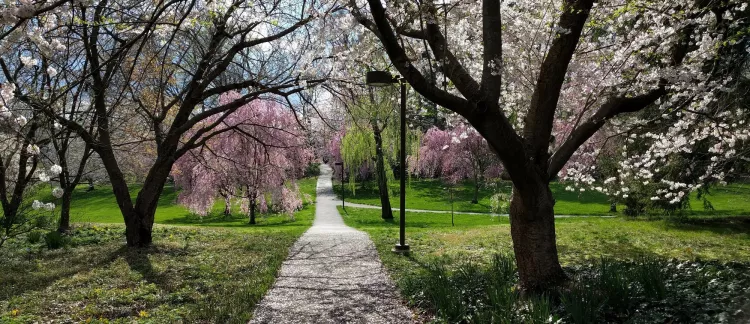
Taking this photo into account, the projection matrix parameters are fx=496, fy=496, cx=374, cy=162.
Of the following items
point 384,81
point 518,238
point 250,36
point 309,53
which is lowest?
point 518,238

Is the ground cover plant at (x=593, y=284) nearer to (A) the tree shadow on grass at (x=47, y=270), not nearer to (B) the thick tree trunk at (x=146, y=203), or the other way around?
(B) the thick tree trunk at (x=146, y=203)

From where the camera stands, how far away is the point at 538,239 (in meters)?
4.83

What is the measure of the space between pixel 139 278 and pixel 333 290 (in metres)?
2.61

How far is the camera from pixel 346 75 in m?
9.45

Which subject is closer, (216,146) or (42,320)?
(42,320)

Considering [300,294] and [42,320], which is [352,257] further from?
[42,320]

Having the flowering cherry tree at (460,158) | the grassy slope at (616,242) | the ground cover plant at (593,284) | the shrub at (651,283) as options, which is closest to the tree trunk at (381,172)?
the flowering cherry tree at (460,158)

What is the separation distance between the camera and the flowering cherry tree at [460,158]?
2867cm

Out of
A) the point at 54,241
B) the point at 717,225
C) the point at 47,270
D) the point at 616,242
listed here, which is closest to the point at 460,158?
the point at 717,225

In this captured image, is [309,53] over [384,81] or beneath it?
over

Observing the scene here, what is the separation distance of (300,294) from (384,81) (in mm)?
3411

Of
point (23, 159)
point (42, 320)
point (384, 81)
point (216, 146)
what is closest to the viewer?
point (42, 320)

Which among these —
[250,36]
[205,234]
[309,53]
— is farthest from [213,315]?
[205,234]

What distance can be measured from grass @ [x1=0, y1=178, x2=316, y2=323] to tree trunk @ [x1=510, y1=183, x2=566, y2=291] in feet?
9.18
